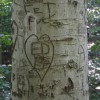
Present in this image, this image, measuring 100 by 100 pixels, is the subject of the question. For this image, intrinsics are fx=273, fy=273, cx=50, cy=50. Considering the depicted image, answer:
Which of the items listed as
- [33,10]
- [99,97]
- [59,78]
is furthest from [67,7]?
[99,97]

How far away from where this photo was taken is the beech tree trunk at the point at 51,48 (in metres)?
0.76

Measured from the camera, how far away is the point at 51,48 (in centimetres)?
76

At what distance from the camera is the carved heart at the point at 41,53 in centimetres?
76

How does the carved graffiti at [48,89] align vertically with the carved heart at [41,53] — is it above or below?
below

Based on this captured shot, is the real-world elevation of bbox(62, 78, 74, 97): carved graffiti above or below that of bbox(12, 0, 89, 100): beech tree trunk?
below

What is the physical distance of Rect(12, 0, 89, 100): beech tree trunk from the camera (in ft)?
2.49

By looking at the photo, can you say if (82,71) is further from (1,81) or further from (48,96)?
(1,81)

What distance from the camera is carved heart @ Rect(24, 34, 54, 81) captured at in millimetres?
759

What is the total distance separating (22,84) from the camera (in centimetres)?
80

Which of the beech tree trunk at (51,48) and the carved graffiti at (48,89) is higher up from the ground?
the beech tree trunk at (51,48)

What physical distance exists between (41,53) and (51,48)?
32 millimetres

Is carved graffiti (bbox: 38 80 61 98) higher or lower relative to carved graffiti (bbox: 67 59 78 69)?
lower

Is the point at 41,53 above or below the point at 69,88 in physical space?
above

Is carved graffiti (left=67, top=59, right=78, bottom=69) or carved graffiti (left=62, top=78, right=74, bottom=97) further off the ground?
carved graffiti (left=67, top=59, right=78, bottom=69)
